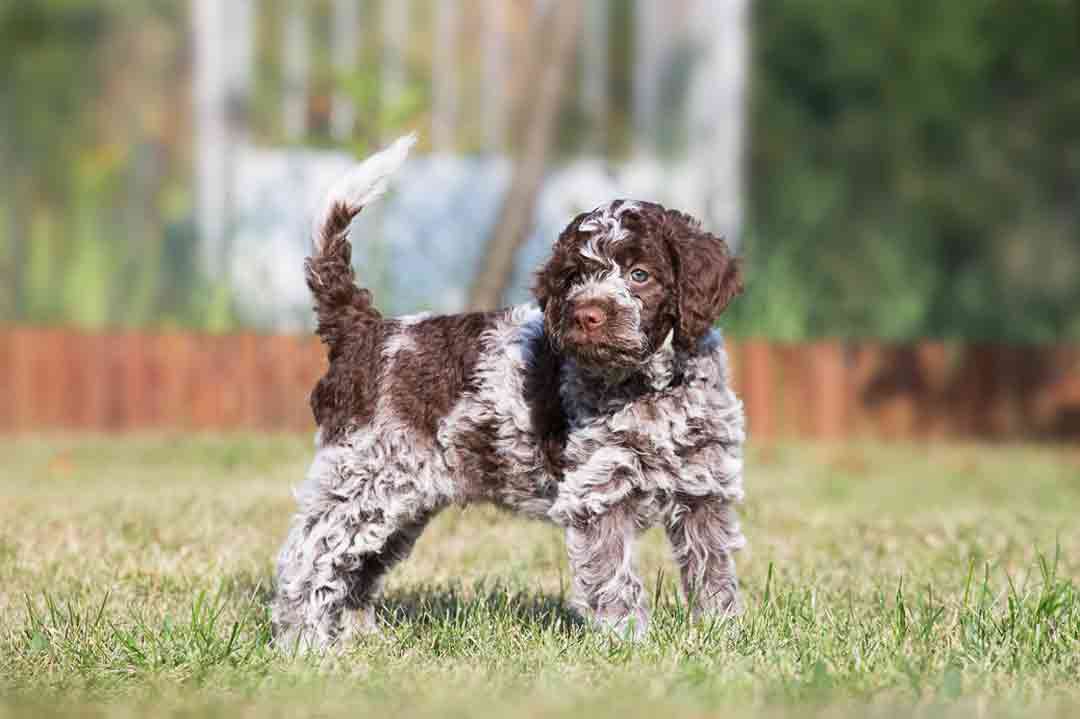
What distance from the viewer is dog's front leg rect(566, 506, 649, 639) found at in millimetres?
4812

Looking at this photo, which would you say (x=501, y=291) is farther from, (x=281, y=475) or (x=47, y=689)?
(x=47, y=689)

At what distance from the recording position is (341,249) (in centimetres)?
554

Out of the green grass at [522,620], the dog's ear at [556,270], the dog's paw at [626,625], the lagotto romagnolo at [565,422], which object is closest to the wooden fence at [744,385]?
the green grass at [522,620]

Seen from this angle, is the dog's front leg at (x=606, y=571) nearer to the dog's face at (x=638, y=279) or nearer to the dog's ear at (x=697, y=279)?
the dog's face at (x=638, y=279)

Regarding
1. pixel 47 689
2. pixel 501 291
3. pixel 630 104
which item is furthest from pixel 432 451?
pixel 630 104

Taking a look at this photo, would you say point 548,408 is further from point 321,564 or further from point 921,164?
point 921,164

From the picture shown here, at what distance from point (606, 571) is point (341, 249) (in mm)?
1558

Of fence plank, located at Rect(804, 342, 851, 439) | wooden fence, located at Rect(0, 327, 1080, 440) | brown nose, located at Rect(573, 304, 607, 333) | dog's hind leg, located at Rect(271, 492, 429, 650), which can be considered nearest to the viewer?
brown nose, located at Rect(573, 304, 607, 333)

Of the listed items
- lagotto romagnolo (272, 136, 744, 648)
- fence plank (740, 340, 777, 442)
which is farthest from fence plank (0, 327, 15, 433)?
lagotto romagnolo (272, 136, 744, 648)

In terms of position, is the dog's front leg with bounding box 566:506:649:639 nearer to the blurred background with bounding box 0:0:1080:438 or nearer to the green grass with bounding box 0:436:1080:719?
the green grass with bounding box 0:436:1080:719

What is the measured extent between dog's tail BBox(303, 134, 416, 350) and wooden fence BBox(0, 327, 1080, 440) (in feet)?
19.8

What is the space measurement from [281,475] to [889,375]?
5.17m

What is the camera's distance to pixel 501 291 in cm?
1207

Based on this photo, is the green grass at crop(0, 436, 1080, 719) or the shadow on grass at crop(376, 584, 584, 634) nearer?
the green grass at crop(0, 436, 1080, 719)
